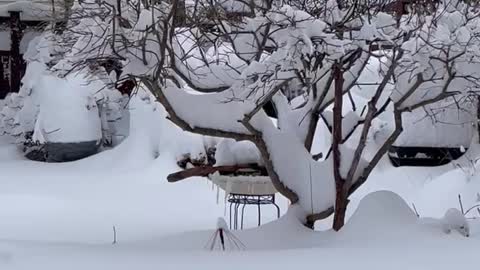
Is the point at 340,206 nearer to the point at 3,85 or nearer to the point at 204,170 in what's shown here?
the point at 204,170

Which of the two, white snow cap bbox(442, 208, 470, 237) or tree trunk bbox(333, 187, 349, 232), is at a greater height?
white snow cap bbox(442, 208, 470, 237)

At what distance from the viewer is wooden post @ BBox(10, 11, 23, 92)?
11430mm

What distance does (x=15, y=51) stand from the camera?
11.6m

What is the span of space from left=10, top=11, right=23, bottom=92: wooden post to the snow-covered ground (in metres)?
1.30

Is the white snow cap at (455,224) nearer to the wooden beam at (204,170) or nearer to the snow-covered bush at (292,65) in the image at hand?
the snow-covered bush at (292,65)

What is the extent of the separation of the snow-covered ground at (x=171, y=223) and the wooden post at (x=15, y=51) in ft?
4.26

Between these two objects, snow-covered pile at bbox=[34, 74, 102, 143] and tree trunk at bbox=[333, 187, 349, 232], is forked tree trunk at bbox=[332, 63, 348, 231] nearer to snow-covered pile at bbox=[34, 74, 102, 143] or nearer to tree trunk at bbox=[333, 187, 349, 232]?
tree trunk at bbox=[333, 187, 349, 232]

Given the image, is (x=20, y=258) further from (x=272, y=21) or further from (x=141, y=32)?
(x=272, y=21)

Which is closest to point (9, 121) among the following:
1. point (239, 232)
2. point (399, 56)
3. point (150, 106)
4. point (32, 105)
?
point (32, 105)

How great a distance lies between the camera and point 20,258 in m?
3.01

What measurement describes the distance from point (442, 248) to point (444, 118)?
17.9 ft

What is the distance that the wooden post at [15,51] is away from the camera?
11430 mm

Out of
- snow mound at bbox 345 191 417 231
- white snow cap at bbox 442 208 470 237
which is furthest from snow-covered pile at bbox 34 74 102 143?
white snow cap at bbox 442 208 470 237

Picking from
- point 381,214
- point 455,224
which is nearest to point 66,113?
point 381,214
